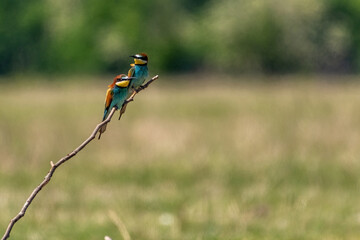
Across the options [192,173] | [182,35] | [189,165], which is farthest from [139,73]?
[182,35]

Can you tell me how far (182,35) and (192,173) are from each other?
5231 centimetres

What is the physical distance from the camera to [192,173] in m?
9.83

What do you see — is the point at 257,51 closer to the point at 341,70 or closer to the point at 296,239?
the point at 341,70

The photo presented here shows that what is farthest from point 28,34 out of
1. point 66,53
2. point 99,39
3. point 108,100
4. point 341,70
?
point 108,100

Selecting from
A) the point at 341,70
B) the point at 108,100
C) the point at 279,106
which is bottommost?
the point at 341,70

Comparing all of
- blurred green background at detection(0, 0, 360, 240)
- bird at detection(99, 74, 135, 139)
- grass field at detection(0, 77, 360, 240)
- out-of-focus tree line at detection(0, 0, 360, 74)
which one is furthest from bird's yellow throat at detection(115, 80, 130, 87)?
out-of-focus tree line at detection(0, 0, 360, 74)

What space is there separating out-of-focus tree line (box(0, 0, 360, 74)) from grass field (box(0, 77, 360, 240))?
31.8 meters

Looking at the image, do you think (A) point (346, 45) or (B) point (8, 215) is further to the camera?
(A) point (346, 45)

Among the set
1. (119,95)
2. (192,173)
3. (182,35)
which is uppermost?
Result: (119,95)

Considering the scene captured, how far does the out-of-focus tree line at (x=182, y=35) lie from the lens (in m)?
47.9

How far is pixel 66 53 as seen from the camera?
6384 cm

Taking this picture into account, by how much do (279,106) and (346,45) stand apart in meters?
53.8

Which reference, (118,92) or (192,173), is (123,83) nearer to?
(118,92)

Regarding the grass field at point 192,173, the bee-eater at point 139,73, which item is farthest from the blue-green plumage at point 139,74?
the grass field at point 192,173
